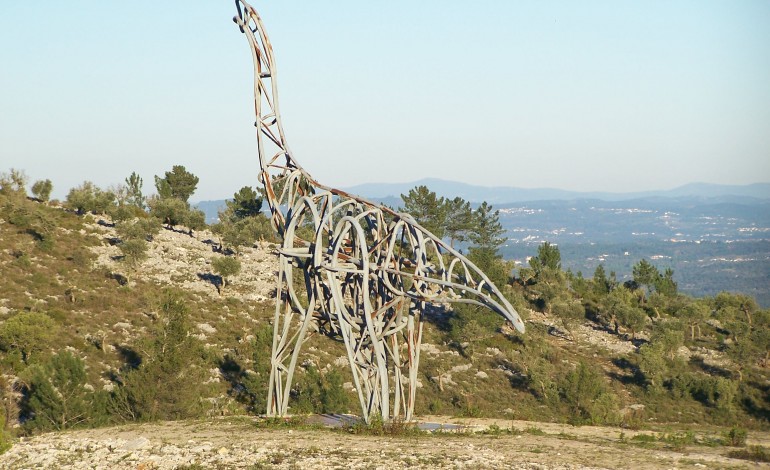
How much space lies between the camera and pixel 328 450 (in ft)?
72.2

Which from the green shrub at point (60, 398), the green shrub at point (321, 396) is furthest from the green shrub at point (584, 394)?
the green shrub at point (60, 398)

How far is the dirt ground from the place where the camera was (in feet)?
68.0

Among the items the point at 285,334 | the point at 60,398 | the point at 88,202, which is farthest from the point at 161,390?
the point at 88,202

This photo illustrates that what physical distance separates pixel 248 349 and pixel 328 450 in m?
29.1

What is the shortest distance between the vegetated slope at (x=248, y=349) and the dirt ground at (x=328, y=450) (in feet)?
22.7

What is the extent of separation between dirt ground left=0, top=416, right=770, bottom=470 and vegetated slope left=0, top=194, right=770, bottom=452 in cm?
693

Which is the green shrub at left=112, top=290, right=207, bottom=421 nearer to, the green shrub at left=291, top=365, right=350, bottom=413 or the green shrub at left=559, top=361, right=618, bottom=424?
the green shrub at left=291, top=365, right=350, bottom=413

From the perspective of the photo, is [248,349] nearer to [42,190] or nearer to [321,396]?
[321,396]

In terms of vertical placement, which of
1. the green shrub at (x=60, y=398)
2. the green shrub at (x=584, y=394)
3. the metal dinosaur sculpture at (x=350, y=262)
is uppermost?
the metal dinosaur sculpture at (x=350, y=262)

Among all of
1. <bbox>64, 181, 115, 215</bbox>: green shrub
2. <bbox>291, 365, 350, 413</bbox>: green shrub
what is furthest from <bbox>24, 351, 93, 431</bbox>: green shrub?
<bbox>64, 181, 115, 215</bbox>: green shrub

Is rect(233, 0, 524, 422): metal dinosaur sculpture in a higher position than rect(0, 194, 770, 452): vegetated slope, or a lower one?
higher

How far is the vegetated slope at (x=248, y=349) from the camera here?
34.7 metres

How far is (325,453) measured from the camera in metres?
21.6

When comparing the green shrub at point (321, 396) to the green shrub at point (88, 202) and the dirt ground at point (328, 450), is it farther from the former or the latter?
the green shrub at point (88, 202)
